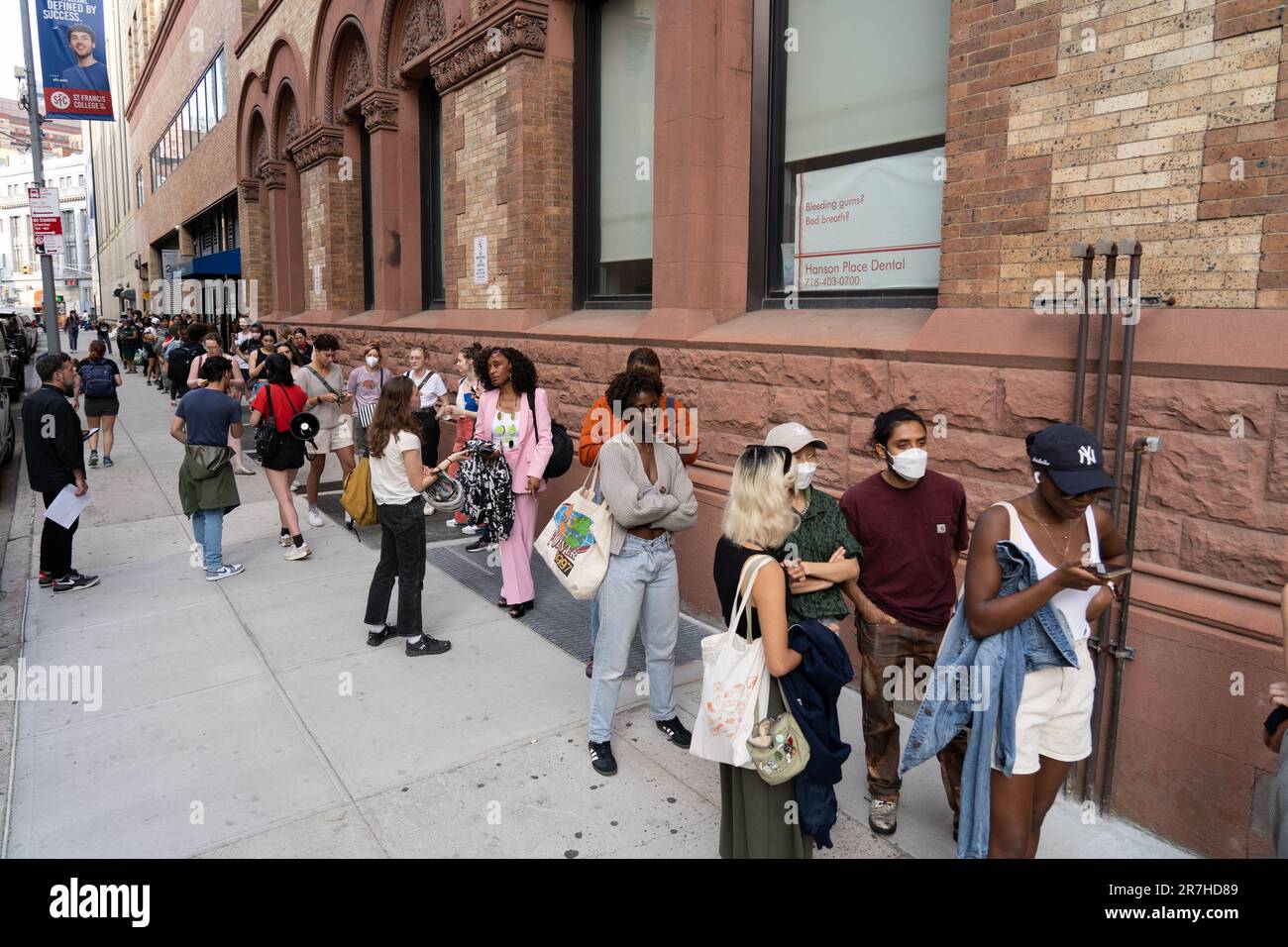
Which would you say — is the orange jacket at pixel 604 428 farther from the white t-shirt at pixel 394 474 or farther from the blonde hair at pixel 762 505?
the blonde hair at pixel 762 505

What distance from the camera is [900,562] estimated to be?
368cm

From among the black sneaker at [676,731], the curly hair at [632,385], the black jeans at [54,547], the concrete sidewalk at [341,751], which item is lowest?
the concrete sidewalk at [341,751]

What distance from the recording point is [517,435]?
21.3 feet

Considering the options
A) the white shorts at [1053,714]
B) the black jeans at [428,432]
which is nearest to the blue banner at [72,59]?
the black jeans at [428,432]

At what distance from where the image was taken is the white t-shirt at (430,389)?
959 cm

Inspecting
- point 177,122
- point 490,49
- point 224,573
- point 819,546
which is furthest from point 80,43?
point 819,546

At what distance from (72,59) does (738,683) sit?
2486 centimetres

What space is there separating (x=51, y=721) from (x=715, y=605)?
13.8ft

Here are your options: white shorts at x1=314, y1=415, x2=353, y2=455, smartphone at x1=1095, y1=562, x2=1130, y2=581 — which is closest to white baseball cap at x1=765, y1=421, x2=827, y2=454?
smartphone at x1=1095, y1=562, x2=1130, y2=581

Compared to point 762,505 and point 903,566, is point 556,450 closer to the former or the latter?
point 903,566

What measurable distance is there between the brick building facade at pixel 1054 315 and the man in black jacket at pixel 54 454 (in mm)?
4071

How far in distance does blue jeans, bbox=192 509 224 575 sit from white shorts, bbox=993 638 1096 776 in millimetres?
6548

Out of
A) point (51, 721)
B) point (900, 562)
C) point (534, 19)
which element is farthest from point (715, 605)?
point (534, 19)

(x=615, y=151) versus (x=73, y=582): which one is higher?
(x=615, y=151)
